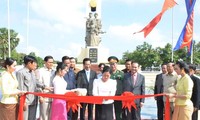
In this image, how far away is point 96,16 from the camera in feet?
86.3

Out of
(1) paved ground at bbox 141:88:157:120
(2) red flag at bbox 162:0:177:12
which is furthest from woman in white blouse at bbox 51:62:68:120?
(2) red flag at bbox 162:0:177:12

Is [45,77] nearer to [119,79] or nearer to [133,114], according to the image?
[119,79]

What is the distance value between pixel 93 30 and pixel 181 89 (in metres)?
21.6

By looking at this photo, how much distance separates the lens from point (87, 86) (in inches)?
254

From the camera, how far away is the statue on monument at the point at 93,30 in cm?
2603

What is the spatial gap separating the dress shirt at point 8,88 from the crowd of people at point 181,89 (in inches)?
98.6

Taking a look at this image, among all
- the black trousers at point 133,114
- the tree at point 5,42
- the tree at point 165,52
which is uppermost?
the tree at point 5,42

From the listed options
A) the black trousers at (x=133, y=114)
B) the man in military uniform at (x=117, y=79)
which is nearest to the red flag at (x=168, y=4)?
the man in military uniform at (x=117, y=79)

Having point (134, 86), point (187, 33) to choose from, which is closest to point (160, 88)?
point (134, 86)

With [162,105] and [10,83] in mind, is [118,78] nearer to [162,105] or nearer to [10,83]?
[162,105]

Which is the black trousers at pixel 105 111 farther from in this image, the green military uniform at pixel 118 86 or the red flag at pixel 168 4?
the red flag at pixel 168 4

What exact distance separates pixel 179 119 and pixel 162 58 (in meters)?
43.0

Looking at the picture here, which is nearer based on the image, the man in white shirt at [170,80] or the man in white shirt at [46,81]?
the man in white shirt at [46,81]

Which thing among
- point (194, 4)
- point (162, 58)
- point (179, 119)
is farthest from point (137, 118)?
point (162, 58)
